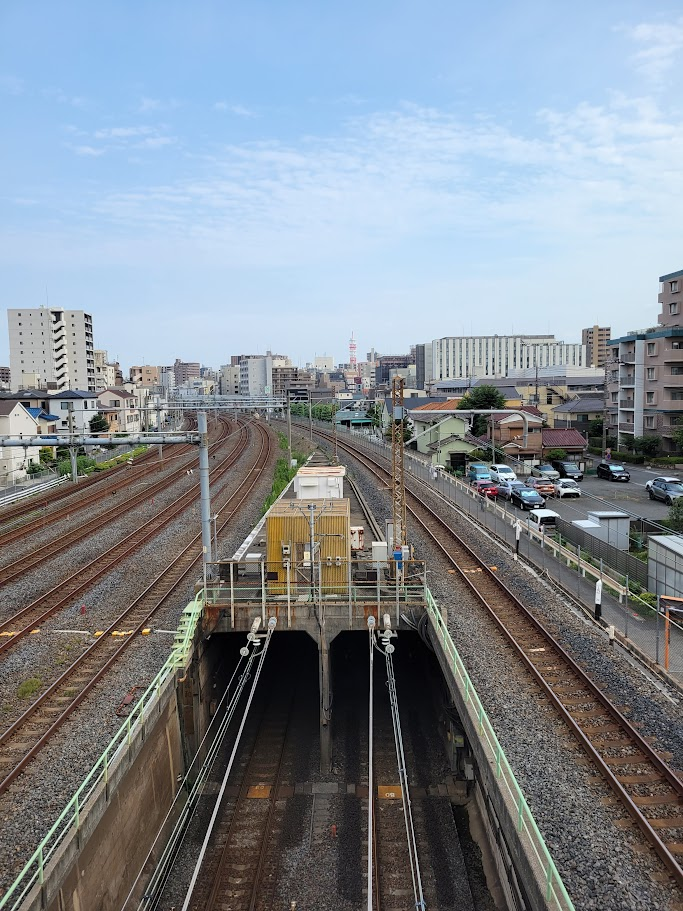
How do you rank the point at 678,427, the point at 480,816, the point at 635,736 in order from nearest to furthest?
the point at 635,736, the point at 480,816, the point at 678,427

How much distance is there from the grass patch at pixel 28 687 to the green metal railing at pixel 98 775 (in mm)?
2117

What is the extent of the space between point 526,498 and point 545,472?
839 centimetres

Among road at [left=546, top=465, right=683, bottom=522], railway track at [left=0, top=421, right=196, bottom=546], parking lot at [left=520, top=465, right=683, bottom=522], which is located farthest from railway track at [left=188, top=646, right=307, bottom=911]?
road at [left=546, top=465, right=683, bottom=522]

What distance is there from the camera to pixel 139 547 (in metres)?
22.4

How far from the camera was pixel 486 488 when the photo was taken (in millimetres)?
34125

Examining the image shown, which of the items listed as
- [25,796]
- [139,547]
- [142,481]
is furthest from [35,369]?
[25,796]

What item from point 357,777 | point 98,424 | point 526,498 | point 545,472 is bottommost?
point 357,777

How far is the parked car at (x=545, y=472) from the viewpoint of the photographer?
37.4 m

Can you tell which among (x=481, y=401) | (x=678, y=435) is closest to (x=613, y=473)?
(x=678, y=435)

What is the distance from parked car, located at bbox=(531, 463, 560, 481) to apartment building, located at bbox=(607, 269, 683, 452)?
464 inches

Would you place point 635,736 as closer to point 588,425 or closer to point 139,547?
point 139,547

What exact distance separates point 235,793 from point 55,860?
21.0 feet

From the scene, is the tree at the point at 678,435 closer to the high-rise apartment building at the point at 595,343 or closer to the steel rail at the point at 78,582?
the steel rail at the point at 78,582

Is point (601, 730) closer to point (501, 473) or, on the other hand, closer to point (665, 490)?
point (665, 490)
